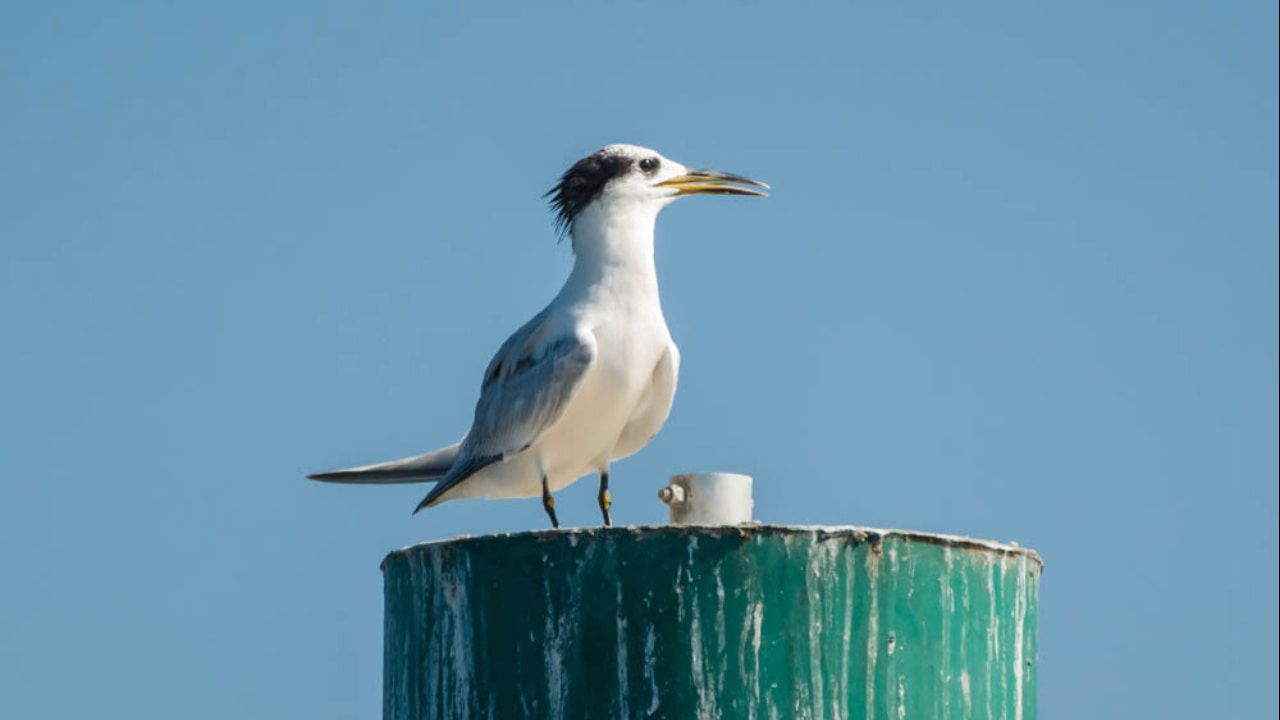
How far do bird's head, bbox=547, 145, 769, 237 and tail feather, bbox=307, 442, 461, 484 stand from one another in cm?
126

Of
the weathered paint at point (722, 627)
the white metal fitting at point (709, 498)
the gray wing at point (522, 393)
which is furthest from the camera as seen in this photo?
the gray wing at point (522, 393)

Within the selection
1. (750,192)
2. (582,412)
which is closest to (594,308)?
(582,412)

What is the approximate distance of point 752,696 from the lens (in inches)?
192

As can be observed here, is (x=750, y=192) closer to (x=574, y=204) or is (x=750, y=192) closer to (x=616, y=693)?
(x=574, y=204)

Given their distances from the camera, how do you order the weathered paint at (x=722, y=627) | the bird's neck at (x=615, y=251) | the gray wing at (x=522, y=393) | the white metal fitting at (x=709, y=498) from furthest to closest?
the bird's neck at (x=615, y=251), the gray wing at (x=522, y=393), the white metal fitting at (x=709, y=498), the weathered paint at (x=722, y=627)

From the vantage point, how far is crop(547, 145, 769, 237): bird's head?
28.1ft

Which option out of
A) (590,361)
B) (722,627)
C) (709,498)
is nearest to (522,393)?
(590,361)

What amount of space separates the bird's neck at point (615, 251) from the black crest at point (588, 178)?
0.32ft

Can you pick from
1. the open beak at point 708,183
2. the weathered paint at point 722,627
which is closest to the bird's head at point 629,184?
the open beak at point 708,183

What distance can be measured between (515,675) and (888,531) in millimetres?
1045

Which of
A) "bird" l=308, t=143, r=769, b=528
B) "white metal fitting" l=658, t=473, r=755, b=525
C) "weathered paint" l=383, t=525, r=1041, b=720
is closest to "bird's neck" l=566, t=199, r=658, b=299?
"bird" l=308, t=143, r=769, b=528

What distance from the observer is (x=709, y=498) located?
6094 millimetres

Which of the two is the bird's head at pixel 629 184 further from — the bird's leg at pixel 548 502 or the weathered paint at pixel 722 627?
the weathered paint at pixel 722 627

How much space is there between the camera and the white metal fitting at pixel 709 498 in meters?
6.09
